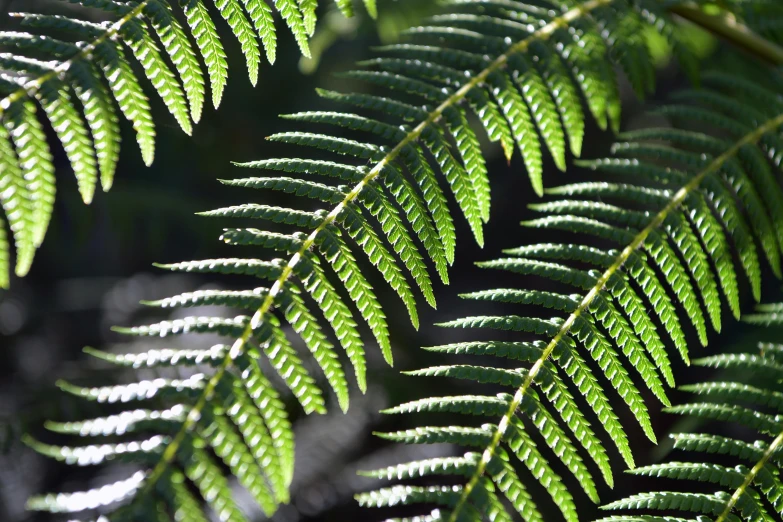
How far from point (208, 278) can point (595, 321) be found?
221 centimetres

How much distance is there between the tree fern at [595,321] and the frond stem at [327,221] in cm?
21

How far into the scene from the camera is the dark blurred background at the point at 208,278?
2.09 m

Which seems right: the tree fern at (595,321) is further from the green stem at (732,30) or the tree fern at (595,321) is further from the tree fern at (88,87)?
the tree fern at (88,87)

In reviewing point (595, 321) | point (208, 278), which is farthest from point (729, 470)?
point (208, 278)

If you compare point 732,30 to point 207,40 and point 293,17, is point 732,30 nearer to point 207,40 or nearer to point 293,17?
point 293,17

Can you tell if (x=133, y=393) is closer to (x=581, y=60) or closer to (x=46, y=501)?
(x=46, y=501)

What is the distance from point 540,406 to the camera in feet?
2.84

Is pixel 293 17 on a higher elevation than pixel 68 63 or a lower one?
higher

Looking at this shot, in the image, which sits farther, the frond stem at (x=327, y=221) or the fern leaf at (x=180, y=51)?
the fern leaf at (x=180, y=51)

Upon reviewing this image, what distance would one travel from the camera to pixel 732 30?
1.41 metres

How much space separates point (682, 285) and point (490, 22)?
629 millimetres

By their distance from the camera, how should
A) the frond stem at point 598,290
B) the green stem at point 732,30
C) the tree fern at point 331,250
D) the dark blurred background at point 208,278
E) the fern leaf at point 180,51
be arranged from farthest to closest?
the dark blurred background at point 208,278
the green stem at point 732,30
the fern leaf at point 180,51
the frond stem at point 598,290
the tree fern at point 331,250

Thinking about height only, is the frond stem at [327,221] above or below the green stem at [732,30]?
below

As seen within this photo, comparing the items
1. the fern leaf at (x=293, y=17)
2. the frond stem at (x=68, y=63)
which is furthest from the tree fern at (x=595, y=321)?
the frond stem at (x=68, y=63)
